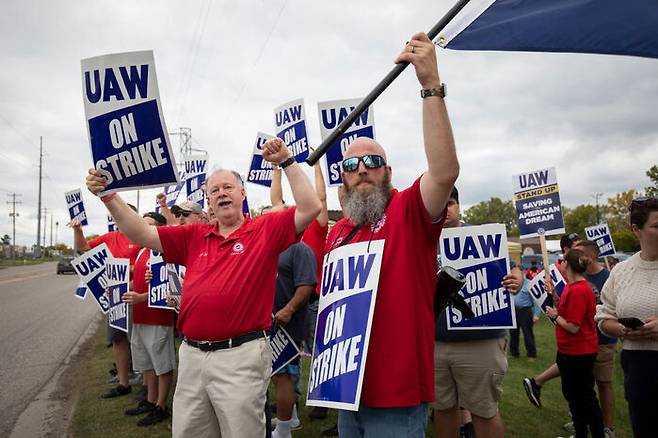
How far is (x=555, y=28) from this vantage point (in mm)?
2387

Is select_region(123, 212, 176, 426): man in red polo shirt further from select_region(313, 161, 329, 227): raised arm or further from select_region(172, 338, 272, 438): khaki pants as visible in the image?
select_region(172, 338, 272, 438): khaki pants

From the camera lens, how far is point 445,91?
185cm

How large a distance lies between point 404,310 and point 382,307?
0.10 metres

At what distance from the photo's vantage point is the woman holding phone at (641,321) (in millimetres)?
2711

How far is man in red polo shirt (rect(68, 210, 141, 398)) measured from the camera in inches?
222

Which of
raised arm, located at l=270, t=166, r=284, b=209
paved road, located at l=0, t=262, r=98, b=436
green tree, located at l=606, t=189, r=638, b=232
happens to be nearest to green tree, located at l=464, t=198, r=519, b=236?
green tree, located at l=606, t=189, r=638, b=232

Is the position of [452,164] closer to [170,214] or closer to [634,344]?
[634,344]

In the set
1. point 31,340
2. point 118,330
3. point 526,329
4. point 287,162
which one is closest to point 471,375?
point 287,162

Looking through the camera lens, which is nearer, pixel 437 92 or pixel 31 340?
pixel 437 92

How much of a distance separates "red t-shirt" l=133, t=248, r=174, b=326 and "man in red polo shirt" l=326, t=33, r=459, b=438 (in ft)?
10.9

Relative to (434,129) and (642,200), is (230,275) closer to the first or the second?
(434,129)

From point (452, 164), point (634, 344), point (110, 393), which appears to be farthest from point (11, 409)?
point (634, 344)

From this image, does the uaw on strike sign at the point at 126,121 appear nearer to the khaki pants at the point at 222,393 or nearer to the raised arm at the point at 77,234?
the khaki pants at the point at 222,393

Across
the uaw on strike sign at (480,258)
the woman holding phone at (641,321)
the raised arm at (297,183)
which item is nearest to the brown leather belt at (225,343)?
the raised arm at (297,183)
